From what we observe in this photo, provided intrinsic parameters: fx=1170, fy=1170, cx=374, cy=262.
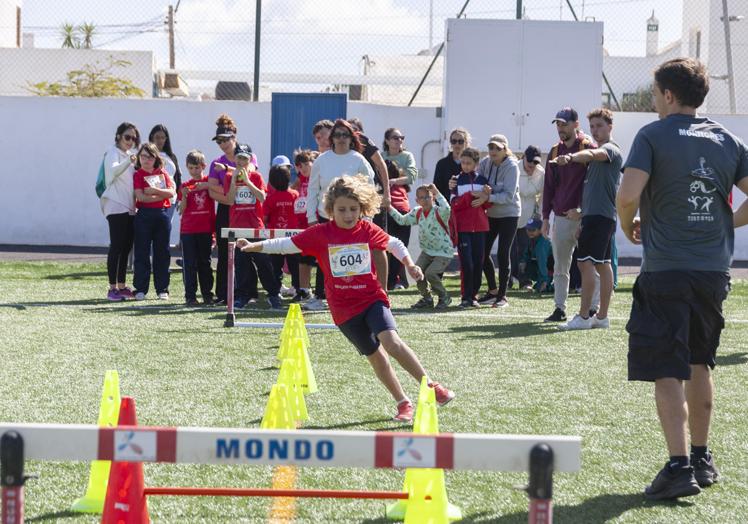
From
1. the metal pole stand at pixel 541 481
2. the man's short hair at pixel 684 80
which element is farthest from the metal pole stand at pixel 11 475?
the man's short hair at pixel 684 80

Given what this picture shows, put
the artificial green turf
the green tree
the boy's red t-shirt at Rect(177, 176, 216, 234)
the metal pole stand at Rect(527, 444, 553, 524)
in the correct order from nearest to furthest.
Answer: the metal pole stand at Rect(527, 444, 553, 524), the artificial green turf, the boy's red t-shirt at Rect(177, 176, 216, 234), the green tree

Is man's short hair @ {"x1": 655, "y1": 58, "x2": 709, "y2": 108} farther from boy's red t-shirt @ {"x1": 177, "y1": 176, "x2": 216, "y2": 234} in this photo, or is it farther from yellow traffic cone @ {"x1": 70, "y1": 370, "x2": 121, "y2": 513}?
boy's red t-shirt @ {"x1": 177, "y1": 176, "x2": 216, "y2": 234}

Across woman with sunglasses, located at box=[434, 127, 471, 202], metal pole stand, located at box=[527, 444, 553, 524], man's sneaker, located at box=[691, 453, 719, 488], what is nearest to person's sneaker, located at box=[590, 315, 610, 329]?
woman with sunglasses, located at box=[434, 127, 471, 202]

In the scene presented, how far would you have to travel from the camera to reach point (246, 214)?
12156 mm

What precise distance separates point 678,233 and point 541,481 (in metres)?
2.40

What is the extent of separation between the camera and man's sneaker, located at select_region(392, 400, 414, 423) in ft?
21.6

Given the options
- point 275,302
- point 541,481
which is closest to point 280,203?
point 275,302

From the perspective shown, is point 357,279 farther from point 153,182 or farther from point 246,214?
point 153,182

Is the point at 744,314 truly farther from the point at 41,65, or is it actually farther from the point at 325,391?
the point at 41,65

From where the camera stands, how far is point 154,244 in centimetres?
1276

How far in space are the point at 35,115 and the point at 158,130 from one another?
27.4 ft

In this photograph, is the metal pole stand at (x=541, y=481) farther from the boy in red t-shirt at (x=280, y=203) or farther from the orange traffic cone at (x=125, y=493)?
the boy in red t-shirt at (x=280, y=203)

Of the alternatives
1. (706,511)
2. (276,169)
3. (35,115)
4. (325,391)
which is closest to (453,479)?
(706,511)

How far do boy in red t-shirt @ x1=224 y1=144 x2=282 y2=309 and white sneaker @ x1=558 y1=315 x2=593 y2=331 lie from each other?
3.16 meters
